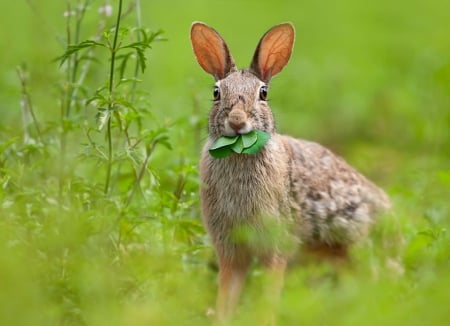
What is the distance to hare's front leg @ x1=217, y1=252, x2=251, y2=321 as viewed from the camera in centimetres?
650

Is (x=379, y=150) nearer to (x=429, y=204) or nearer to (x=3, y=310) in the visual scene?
(x=429, y=204)

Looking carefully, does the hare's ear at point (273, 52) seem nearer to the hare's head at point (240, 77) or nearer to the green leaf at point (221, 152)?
the hare's head at point (240, 77)

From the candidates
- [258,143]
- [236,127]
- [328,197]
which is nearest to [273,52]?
[258,143]

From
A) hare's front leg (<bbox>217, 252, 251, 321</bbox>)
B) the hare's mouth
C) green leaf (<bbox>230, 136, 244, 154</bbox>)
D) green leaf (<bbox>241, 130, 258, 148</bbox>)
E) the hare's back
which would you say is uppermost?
the hare's mouth

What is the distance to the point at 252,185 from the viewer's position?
644cm

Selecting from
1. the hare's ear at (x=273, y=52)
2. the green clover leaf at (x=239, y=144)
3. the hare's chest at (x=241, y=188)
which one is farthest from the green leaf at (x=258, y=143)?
the hare's ear at (x=273, y=52)

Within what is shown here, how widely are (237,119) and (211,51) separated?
0.80m

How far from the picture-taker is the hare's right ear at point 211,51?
6621 mm

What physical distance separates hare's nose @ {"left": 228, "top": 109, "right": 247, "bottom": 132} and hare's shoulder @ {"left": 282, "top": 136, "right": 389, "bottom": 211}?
87 centimetres

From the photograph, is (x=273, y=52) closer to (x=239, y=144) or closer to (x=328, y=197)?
(x=239, y=144)

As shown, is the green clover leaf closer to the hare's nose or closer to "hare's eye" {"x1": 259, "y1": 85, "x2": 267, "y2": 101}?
the hare's nose

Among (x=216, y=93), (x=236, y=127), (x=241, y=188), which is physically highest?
(x=216, y=93)

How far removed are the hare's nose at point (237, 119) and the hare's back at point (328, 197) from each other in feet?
2.85

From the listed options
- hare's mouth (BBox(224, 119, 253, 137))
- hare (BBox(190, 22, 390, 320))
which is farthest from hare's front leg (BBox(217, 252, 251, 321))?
hare's mouth (BBox(224, 119, 253, 137))
